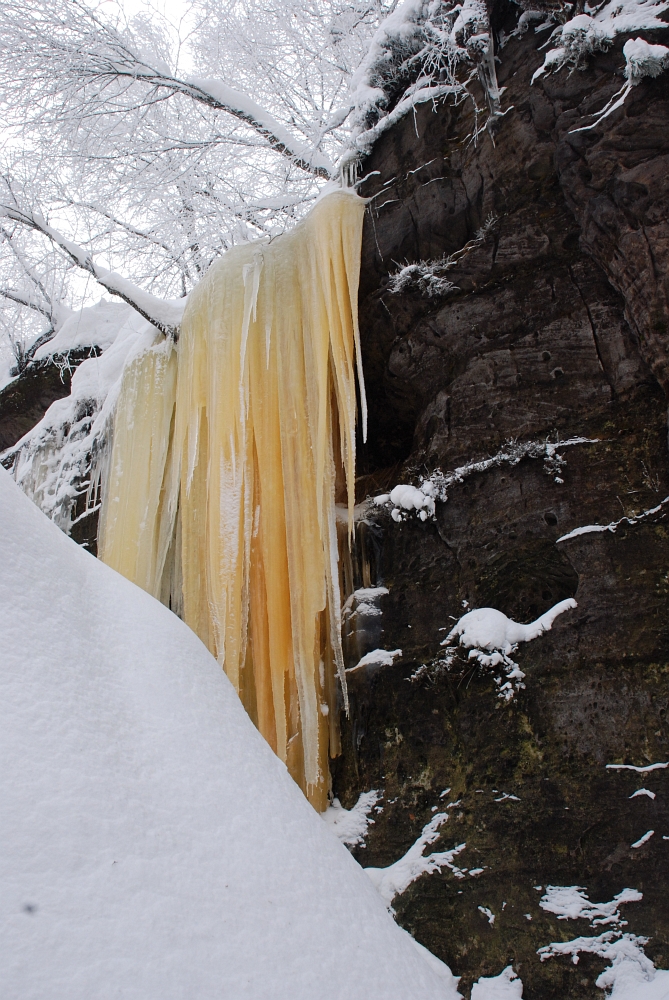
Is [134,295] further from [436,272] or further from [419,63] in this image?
[419,63]

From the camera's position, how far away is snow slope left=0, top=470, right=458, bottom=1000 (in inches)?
44.1

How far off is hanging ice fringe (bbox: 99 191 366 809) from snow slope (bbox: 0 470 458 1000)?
1950mm

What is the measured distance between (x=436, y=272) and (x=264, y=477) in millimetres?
1632

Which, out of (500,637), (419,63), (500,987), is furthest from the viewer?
(419,63)

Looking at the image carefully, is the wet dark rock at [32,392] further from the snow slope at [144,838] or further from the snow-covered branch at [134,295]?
the snow slope at [144,838]

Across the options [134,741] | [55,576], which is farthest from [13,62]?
[134,741]

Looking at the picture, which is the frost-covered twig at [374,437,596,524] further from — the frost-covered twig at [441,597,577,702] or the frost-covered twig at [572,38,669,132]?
the frost-covered twig at [572,38,669,132]

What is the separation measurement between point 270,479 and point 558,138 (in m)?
2.48

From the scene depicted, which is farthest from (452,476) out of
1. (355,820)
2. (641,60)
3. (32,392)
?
(32,392)

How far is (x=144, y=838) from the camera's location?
1.34m

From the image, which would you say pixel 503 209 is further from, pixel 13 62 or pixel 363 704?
pixel 13 62

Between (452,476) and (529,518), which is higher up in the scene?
(452,476)

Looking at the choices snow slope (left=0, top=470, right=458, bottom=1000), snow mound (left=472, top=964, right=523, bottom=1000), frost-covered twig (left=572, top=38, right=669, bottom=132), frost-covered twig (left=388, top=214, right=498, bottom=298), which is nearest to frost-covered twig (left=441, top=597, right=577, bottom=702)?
snow mound (left=472, top=964, right=523, bottom=1000)

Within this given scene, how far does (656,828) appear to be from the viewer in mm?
2832
